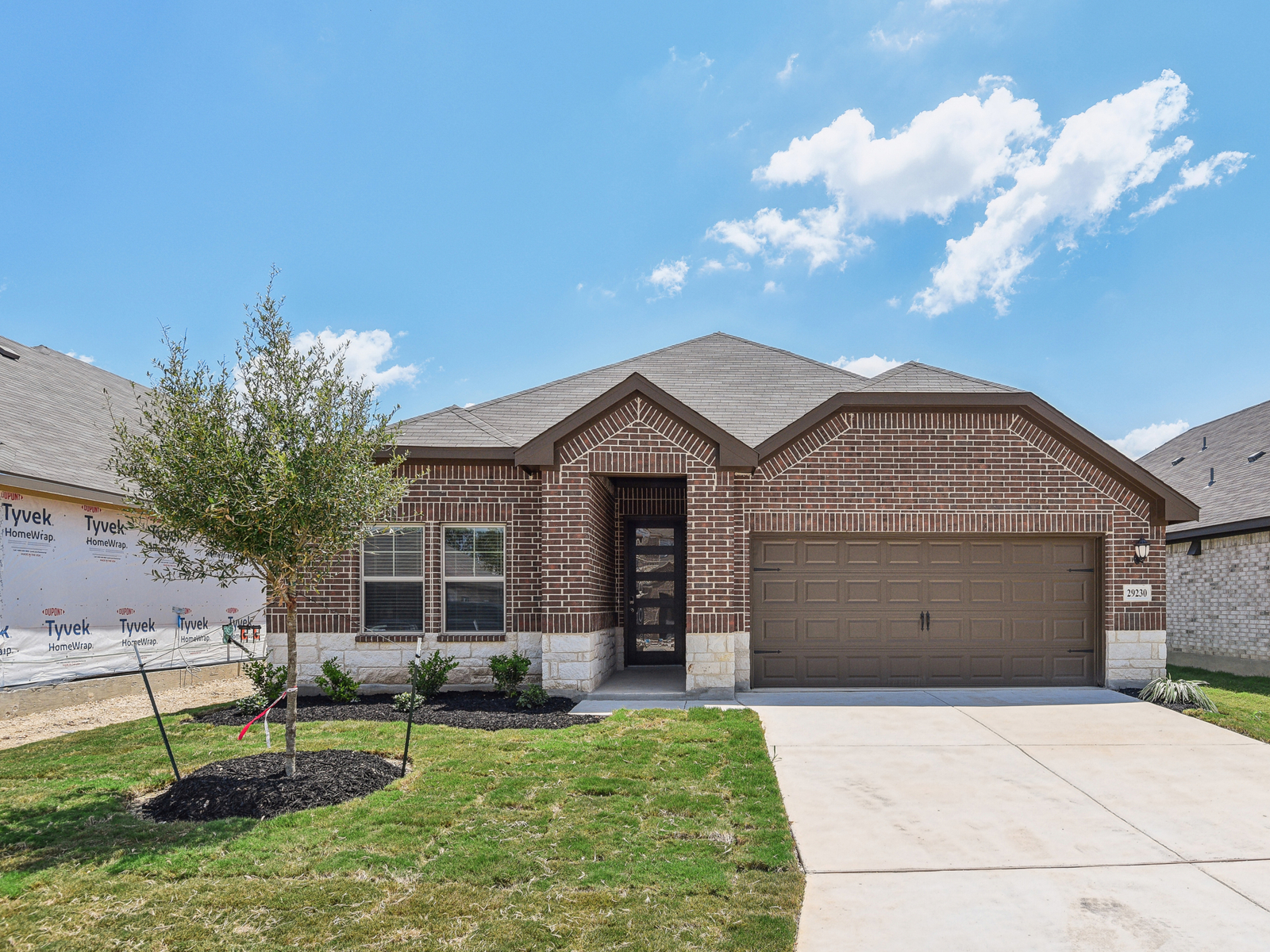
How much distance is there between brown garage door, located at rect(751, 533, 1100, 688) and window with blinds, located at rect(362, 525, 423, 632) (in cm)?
500

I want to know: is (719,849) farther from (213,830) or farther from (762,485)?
(762,485)

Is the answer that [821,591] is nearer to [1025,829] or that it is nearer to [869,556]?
[869,556]

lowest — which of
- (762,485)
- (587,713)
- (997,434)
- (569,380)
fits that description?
(587,713)

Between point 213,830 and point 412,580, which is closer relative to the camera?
point 213,830

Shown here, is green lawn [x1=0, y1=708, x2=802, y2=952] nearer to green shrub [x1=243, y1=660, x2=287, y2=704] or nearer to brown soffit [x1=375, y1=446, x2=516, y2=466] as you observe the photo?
green shrub [x1=243, y1=660, x2=287, y2=704]

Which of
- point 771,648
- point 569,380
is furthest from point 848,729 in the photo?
point 569,380

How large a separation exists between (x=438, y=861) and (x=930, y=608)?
870 centimetres

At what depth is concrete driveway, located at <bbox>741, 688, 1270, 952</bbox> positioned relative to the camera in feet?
13.9

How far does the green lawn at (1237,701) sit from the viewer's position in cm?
897

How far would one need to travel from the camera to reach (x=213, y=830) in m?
5.53

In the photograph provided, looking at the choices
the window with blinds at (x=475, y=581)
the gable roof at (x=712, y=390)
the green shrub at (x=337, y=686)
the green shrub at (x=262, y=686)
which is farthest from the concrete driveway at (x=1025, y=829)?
the green shrub at (x=262, y=686)

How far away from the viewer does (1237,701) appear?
10.9 metres

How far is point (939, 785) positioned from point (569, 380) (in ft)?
33.9

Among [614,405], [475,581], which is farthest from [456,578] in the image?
[614,405]
